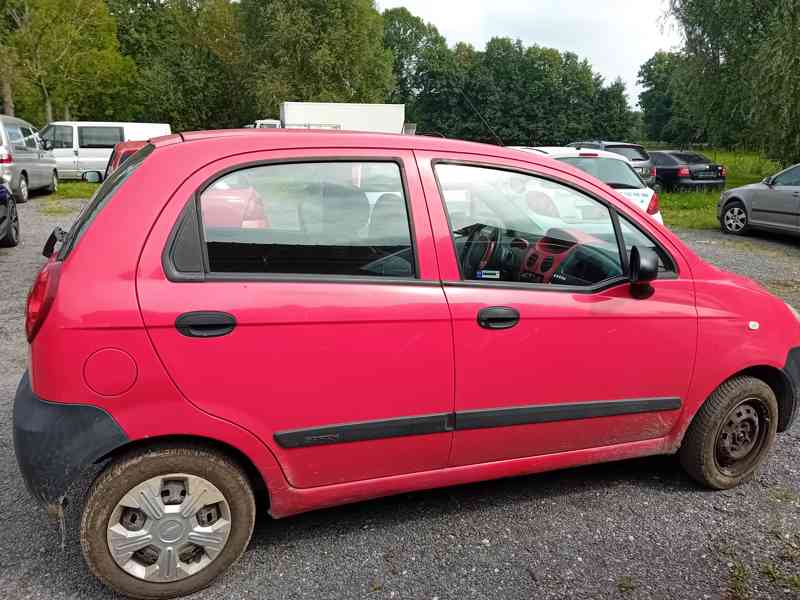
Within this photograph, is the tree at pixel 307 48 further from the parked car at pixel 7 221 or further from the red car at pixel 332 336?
the red car at pixel 332 336

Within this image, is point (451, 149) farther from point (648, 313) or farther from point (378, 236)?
point (648, 313)

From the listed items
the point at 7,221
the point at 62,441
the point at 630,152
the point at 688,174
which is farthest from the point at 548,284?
the point at 688,174

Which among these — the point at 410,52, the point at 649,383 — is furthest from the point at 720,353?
the point at 410,52

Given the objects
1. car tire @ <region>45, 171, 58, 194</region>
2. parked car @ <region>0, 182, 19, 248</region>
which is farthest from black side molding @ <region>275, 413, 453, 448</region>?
car tire @ <region>45, 171, 58, 194</region>

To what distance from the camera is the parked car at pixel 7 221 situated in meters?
9.29

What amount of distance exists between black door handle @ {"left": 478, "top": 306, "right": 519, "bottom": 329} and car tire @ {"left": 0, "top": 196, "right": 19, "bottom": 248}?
8.87 m

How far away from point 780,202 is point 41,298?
12325 millimetres

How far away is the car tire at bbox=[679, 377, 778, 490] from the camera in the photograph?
10.9ft

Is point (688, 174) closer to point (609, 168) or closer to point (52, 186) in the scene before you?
point (609, 168)

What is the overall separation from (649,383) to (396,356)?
1247mm

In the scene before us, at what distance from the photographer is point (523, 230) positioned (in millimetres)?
3092

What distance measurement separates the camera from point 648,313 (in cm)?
302

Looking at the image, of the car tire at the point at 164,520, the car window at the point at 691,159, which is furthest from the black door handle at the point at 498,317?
the car window at the point at 691,159

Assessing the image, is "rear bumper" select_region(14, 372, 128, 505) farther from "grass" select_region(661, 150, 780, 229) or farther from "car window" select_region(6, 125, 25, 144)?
"grass" select_region(661, 150, 780, 229)
